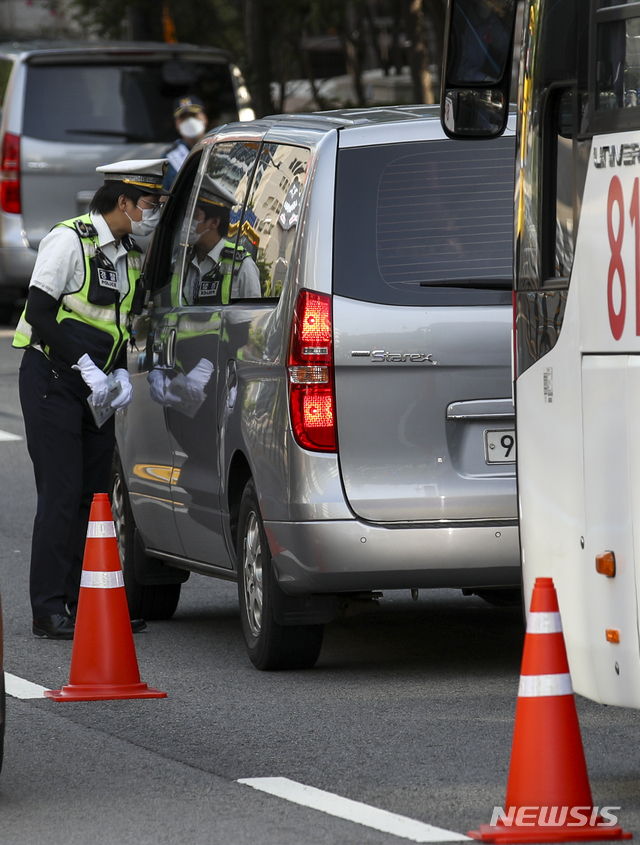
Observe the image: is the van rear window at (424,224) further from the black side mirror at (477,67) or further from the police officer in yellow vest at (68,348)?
the police officer in yellow vest at (68,348)

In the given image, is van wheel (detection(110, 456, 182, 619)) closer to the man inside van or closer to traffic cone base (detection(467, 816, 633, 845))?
the man inside van

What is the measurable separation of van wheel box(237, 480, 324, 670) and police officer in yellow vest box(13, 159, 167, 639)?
995 millimetres

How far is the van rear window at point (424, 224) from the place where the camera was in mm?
6781

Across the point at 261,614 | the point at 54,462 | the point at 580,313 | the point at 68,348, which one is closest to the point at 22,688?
the point at 261,614

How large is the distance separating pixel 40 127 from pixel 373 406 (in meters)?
12.9

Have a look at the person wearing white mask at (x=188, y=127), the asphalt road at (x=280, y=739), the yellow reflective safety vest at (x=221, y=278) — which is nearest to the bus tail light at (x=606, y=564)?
the asphalt road at (x=280, y=739)

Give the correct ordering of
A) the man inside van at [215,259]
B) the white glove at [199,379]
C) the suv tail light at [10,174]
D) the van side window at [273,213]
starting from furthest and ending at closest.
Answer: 1. the suv tail light at [10,174]
2. the white glove at [199,379]
3. the man inside van at [215,259]
4. the van side window at [273,213]

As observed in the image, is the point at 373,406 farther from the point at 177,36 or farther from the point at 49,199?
the point at 177,36

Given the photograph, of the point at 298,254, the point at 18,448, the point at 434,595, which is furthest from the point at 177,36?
the point at 298,254

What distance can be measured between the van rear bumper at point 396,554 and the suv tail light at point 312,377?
320 mm

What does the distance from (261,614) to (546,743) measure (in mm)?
2563

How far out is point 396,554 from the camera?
6.71 m

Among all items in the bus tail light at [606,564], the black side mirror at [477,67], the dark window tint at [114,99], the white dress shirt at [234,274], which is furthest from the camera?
the dark window tint at [114,99]

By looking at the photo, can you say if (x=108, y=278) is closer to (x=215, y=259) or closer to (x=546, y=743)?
(x=215, y=259)
